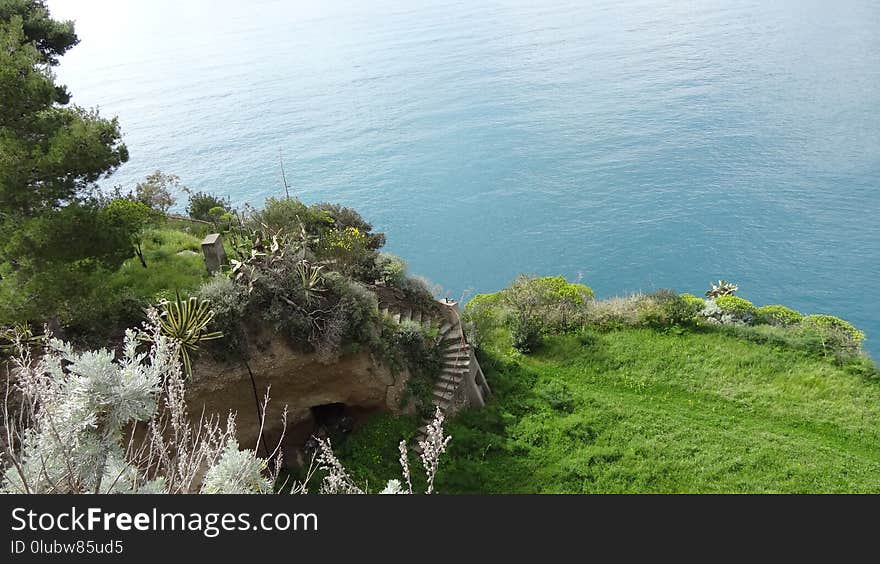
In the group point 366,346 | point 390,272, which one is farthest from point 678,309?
point 366,346

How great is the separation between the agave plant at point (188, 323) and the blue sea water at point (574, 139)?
52.7 feet

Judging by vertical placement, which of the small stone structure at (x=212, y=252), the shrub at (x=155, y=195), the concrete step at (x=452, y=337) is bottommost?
A: the concrete step at (x=452, y=337)

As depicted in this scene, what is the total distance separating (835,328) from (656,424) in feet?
40.8

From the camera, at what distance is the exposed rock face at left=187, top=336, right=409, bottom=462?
1716 centimetres

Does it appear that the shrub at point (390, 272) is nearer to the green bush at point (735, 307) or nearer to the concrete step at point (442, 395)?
the concrete step at point (442, 395)

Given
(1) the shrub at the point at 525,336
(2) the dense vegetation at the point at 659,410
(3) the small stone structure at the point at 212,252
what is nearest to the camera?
(2) the dense vegetation at the point at 659,410

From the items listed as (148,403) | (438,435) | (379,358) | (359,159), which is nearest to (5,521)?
(148,403)

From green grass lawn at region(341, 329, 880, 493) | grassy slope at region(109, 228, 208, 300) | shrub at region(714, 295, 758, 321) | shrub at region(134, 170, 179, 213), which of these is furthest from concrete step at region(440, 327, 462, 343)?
shrub at region(134, 170, 179, 213)

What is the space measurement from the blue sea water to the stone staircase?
16.7 metres

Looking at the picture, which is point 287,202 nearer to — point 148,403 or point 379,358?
point 379,358

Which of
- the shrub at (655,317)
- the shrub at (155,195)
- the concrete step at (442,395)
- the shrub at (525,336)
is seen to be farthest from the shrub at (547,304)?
the shrub at (155,195)

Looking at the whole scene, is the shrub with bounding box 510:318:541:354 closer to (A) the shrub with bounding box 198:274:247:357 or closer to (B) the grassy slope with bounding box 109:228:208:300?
(A) the shrub with bounding box 198:274:247:357

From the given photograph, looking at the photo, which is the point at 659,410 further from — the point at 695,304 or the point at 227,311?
the point at 227,311

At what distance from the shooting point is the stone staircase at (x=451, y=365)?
67.5ft
